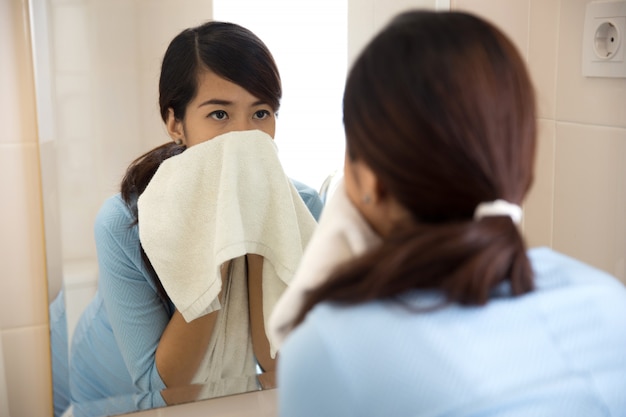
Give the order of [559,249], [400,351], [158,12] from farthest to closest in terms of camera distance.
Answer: [559,249] < [158,12] < [400,351]

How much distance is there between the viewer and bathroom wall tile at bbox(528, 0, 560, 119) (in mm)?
1244

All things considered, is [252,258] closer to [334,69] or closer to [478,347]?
[334,69]

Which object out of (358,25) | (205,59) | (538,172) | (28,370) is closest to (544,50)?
(538,172)

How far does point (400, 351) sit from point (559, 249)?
0.76 metres

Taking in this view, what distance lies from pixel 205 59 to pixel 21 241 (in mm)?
355

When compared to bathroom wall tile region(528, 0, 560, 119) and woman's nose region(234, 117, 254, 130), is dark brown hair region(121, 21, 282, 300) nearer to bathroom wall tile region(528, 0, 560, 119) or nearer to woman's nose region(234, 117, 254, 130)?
woman's nose region(234, 117, 254, 130)

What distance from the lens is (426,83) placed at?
631mm

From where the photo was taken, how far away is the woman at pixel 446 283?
1.99ft

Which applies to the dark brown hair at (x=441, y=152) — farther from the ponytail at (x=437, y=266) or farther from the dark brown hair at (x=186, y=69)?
the dark brown hair at (x=186, y=69)

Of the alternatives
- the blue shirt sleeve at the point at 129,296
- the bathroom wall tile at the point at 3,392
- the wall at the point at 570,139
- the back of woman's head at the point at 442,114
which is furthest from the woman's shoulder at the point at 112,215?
the wall at the point at 570,139

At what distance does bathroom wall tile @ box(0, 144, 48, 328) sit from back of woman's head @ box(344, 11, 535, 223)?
0.56 meters

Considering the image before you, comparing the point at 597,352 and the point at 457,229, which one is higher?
the point at 457,229

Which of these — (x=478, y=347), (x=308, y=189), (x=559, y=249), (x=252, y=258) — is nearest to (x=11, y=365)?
(x=252, y=258)

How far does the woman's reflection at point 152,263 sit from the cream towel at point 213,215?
13 mm
